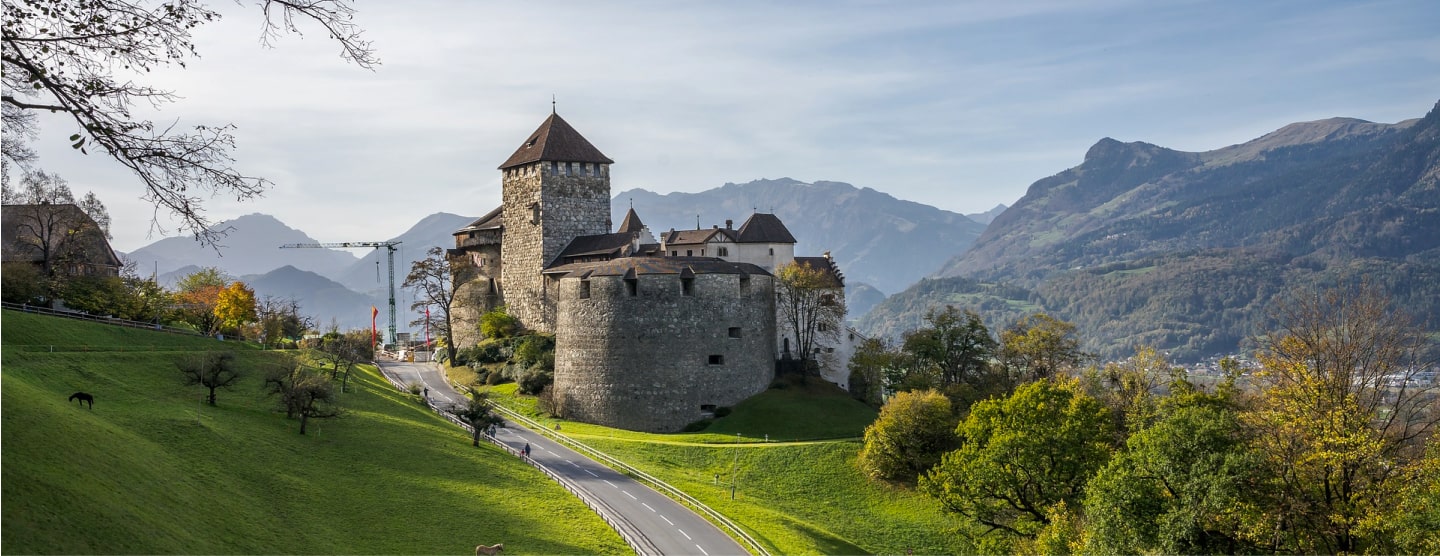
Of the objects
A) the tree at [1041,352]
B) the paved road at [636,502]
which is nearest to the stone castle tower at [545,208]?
the paved road at [636,502]

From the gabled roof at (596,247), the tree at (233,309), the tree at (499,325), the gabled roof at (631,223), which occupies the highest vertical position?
the gabled roof at (631,223)

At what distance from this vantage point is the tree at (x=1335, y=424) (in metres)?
27.5

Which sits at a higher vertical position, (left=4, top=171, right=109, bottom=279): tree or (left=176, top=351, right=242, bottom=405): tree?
(left=4, top=171, right=109, bottom=279): tree

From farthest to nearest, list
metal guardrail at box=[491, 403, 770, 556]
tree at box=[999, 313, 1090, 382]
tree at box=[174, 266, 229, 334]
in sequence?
tree at box=[174, 266, 229, 334], tree at box=[999, 313, 1090, 382], metal guardrail at box=[491, 403, 770, 556]

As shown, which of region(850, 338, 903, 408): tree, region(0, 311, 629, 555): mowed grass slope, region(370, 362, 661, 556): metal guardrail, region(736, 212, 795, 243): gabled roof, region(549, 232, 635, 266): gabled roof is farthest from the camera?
region(736, 212, 795, 243): gabled roof

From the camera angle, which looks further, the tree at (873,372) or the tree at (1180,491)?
the tree at (873,372)

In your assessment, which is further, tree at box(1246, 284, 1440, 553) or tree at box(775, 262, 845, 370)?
tree at box(775, 262, 845, 370)

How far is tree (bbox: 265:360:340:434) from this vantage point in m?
47.7

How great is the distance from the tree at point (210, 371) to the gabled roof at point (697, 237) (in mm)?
34653

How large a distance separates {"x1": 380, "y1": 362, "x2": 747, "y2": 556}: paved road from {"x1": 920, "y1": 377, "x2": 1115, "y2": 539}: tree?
36.5ft

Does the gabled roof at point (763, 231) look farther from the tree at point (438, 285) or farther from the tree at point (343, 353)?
the tree at point (343, 353)

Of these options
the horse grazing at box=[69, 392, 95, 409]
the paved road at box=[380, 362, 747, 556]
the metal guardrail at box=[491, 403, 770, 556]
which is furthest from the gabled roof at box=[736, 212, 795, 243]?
the horse grazing at box=[69, 392, 95, 409]

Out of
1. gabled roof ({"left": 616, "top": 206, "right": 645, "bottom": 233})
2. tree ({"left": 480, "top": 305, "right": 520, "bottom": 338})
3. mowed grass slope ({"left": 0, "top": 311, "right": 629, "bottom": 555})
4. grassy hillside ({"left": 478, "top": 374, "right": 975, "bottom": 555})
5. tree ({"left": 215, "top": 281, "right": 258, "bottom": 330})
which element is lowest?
grassy hillside ({"left": 478, "top": 374, "right": 975, "bottom": 555})

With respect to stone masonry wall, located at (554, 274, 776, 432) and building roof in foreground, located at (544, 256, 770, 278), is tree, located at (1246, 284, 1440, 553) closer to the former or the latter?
stone masonry wall, located at (554, 274, 776, 432)
